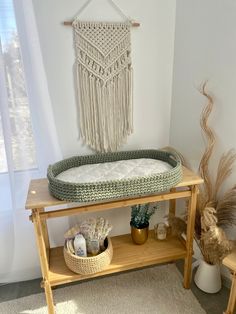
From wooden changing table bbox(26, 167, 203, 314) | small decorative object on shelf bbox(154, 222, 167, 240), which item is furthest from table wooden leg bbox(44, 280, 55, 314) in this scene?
small decorative object on shelf bbox(154, 222, 167, 240)

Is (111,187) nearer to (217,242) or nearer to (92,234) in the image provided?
(92,234)

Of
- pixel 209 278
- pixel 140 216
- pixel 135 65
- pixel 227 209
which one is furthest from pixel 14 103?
pixel 209 278

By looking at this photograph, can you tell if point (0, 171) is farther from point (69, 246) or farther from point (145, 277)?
point (145, 277)

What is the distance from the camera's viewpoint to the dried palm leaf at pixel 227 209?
142 cm

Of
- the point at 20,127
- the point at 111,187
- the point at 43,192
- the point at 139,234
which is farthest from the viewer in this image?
the point at 139,234

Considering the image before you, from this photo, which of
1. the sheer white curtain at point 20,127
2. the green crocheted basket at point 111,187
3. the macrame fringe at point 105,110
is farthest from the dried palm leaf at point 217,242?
the sheer white curtain at point 20,127

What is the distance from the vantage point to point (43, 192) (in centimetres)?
133

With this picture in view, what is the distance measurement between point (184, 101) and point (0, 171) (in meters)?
1.24

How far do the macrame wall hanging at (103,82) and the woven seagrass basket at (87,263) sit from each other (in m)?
0.66

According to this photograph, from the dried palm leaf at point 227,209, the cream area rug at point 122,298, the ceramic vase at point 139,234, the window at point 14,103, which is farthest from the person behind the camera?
the ceramic vase at point 139,234

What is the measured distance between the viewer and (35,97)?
55.7 inches

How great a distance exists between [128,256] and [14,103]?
44.1 inches

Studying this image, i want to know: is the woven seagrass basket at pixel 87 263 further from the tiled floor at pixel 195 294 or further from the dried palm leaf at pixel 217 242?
the dried palm leaf at pixel 217 242

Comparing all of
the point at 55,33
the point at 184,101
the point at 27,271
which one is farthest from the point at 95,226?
the point at 55,33
